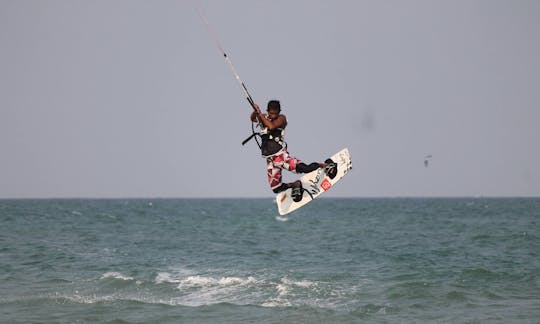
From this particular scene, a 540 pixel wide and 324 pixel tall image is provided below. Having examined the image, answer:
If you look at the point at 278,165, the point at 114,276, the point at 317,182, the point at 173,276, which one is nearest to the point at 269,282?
the point at 173,276

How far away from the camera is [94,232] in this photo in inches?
1914

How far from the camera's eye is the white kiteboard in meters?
14.9

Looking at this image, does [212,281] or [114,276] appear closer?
[212,281]

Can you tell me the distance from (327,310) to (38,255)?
56.9 feet

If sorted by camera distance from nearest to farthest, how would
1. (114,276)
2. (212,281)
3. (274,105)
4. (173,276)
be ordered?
(274,105) < (212,281) < (114,276) < (173,276)

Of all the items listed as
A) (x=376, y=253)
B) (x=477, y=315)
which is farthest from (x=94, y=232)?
(x=477, y=315)

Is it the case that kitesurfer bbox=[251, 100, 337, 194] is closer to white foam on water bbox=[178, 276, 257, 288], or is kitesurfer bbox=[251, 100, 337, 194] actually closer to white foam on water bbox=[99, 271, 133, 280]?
white foam on water bbox=[178, 276, 257, 288]

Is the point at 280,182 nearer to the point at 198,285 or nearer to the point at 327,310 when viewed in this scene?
the point at 327,310

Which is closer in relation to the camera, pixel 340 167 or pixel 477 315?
pixel 340 167

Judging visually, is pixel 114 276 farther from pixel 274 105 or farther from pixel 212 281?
pixel 274 105

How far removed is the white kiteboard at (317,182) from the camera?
14914 millimetres

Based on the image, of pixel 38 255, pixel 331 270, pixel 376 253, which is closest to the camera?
pixel 331 270

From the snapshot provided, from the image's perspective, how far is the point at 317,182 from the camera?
1512 cm

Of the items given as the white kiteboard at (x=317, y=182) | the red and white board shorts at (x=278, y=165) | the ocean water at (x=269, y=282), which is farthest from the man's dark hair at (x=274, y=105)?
the ocean water at (x=269, y=282)
